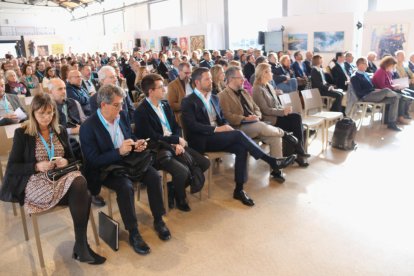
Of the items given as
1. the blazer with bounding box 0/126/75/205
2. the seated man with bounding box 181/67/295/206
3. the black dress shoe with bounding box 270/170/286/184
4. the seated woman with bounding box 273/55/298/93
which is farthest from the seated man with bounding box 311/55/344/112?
the blazer with bounding box 0/126/75/205

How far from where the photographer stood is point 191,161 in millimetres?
2979

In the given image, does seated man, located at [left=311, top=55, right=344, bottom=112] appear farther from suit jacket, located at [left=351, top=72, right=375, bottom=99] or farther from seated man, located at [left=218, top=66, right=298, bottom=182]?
seated man, located at [left=218, top=66, right=298, bottom=182]

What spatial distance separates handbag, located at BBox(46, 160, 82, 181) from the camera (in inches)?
89.4

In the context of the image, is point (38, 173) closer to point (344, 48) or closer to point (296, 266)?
point (296, 266)

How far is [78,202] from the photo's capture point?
2227 millimetres

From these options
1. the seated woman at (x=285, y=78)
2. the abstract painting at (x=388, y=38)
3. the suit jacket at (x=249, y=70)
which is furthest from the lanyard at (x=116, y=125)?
the abstract painting at (x=388, y=38)

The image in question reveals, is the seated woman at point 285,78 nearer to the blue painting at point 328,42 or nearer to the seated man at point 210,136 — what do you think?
A: the seated man at point 210,136

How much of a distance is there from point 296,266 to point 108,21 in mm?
Result: 26461

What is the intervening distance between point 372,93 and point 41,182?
5.31 metres

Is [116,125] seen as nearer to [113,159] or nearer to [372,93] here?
[113,159]

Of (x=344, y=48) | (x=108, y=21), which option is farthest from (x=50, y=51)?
(x=344, y=48)

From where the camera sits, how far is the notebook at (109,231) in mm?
2480

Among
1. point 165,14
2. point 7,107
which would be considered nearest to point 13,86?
point 7,107

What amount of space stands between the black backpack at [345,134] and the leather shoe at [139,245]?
3.27 meters
